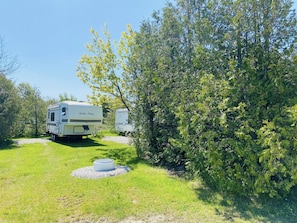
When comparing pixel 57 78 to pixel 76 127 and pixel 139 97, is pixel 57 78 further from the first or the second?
pixel 139 97

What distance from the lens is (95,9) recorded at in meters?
9.90

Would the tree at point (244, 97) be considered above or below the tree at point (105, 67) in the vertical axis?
below

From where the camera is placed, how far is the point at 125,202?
4168 millimetres

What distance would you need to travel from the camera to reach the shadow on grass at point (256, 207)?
11.7ft

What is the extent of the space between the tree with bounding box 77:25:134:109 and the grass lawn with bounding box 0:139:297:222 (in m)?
5.83

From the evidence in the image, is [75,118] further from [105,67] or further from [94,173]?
[94,173]

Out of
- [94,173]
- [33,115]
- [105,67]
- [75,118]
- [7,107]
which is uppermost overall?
[105,67]

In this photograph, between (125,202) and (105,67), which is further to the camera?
(105,67)

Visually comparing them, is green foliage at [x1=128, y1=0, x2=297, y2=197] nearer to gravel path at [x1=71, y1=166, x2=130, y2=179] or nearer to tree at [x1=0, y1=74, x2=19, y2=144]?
gravel path at [x1=71, y1=166, x2=130, y2=179]

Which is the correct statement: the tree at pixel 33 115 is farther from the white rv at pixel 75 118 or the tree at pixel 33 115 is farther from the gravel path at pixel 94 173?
the gravel path at pixel 94 173

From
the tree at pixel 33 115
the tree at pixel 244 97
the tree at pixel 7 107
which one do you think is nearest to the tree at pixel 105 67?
the tree at pixel 7 107

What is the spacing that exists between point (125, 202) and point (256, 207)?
2.49 meters

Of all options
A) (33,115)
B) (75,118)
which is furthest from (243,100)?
(33,115)

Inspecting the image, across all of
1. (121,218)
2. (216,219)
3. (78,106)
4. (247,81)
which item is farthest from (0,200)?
(78,106)
